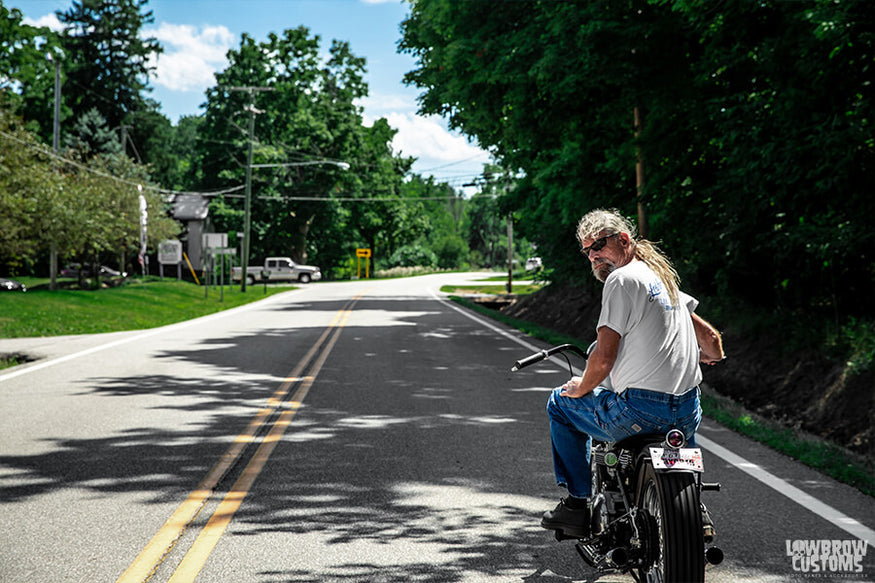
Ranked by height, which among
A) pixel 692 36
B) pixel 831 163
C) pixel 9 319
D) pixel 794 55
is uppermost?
pixel 692 36

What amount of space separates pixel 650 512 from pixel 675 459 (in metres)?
0.33

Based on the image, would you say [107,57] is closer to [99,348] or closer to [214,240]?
[214,240]

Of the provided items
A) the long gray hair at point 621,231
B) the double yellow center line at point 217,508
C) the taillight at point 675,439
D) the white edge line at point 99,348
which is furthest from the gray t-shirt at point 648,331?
the white edge line at point 99,348

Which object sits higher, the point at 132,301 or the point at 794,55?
the point at 794,55

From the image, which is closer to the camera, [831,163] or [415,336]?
[831,163]

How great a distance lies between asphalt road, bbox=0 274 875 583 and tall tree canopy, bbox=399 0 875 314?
10.3 feet

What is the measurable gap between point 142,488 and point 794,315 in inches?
372

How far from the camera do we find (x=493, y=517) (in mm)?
5039

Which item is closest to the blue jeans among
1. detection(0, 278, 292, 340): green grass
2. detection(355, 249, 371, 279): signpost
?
detection(0, 278, 292, 340): green grass

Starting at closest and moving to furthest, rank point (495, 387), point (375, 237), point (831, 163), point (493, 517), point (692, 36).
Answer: point (493, 517) → point (831, 163) → point (495, 387) → point (692, 36) → point (375, 237)

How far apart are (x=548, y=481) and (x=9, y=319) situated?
19.0 metres

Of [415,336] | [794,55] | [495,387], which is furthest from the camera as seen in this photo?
[415,336]

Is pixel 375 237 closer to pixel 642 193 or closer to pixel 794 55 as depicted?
pixel 642 193

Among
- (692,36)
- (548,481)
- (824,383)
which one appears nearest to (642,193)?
(692,36)
